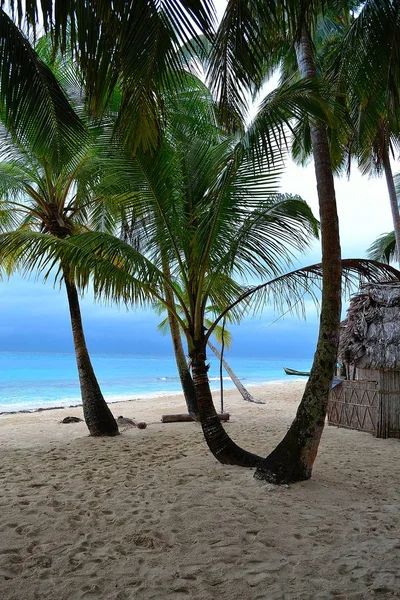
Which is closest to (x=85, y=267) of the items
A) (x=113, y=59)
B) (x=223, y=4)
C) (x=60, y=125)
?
(x=60, y=125)

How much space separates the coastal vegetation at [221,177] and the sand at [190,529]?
54 cm

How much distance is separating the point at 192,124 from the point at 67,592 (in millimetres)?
6385

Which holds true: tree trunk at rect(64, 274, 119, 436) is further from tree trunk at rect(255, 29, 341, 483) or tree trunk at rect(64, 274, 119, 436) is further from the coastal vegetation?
tree trunk at rect(255, 29, 341, 483)

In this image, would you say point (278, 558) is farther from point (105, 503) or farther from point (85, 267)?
point (85, 267)

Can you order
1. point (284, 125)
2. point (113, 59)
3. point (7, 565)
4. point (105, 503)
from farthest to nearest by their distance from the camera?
point (284, 125) < point (105, 503) < point (113, 59) < point (7, 565)

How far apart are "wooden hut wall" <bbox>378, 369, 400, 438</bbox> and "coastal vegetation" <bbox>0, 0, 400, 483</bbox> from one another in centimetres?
311

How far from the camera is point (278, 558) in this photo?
122 inches

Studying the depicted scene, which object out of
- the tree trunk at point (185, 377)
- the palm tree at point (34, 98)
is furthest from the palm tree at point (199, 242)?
the tree trunk at point (185, 377)

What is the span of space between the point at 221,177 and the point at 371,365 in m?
4.70

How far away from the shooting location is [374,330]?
317 inches

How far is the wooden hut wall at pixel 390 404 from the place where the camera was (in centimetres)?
754

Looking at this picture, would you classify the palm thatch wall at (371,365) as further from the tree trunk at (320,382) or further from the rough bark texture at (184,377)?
the tree trunk at (320,382)

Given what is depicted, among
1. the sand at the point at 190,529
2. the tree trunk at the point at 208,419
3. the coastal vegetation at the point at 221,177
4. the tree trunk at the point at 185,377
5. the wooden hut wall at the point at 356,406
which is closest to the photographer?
the sand at the point at 190,529

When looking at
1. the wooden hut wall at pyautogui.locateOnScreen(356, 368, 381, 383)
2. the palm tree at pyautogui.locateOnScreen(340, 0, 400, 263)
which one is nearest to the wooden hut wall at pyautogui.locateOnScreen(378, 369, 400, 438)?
the wooden hut wall at pyautogui.locateOnScreen(356, 368, 381, 383)
